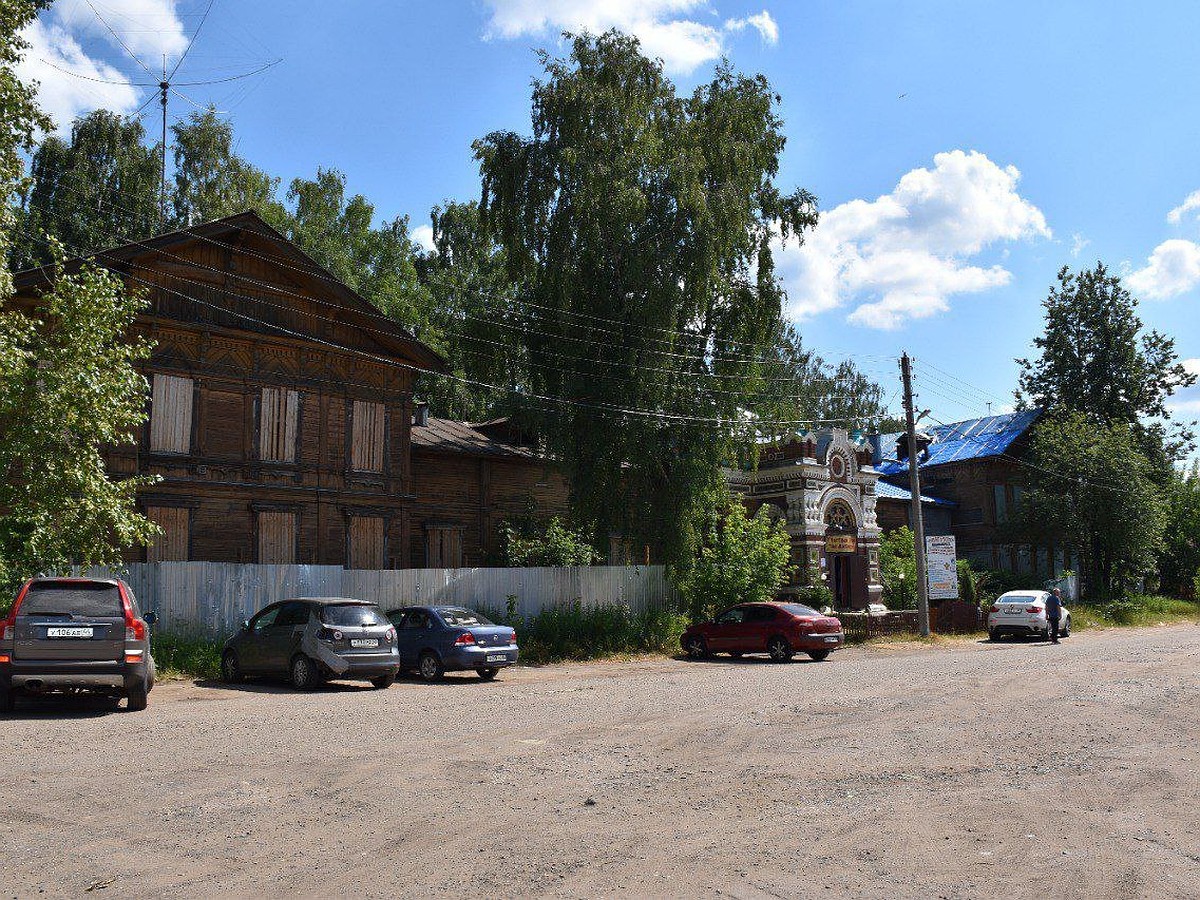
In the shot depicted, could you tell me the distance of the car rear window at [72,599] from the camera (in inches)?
542

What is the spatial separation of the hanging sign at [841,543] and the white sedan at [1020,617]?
23.5 ft

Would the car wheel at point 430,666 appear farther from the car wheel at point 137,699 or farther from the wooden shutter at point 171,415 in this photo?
the wooden shutter at point 171,415

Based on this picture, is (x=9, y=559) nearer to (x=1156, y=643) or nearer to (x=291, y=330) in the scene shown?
(x=291, y=330)

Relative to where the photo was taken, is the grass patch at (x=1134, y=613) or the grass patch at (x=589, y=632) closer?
the grass patch at (x=589, y=632)

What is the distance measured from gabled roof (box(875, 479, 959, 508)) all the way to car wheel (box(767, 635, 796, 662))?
84.6 ft

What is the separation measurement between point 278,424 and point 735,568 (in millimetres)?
14320

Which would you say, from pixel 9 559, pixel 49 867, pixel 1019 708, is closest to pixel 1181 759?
pixel 1019 708

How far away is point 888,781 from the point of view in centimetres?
930

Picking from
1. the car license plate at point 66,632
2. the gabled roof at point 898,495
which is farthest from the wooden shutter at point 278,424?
the gabled roof at point 898,495

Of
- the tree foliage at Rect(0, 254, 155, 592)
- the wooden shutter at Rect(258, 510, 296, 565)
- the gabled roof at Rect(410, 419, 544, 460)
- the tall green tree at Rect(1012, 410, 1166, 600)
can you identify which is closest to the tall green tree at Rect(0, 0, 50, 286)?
the tree foliage at Rect(0, 254, 155, 592)

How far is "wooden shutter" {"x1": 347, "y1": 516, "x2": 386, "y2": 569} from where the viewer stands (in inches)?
1173

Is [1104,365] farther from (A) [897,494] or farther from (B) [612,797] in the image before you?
(B) [612,797]

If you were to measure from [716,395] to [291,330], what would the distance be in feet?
41.7

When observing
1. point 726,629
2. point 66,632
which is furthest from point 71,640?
point 726,629
